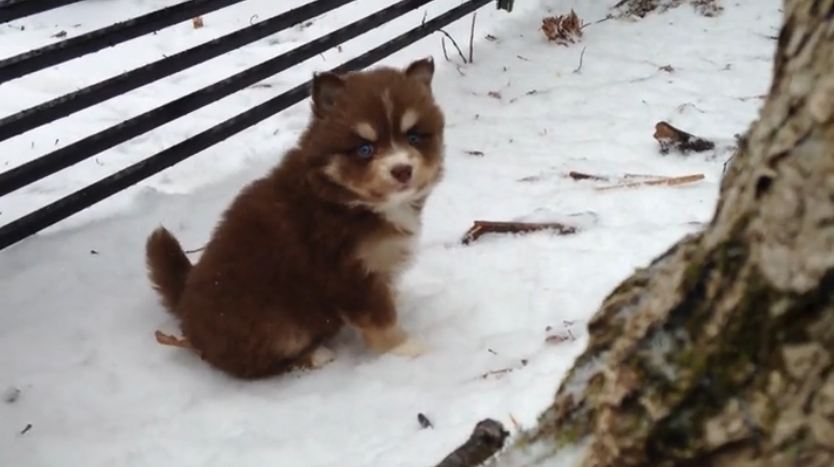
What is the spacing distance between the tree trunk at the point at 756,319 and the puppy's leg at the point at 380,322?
2110 millimetres

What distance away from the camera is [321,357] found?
3766 millimetres

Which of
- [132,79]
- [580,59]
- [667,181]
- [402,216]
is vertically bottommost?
[580,59]

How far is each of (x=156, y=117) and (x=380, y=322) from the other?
1.99 m

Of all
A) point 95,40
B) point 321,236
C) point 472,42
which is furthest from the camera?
point 472,42

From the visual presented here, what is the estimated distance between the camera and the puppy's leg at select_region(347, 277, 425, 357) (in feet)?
11.9

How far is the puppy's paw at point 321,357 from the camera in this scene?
12.3 feet

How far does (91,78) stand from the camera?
22.0ft

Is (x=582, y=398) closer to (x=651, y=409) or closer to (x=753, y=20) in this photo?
(x=651, y=409)

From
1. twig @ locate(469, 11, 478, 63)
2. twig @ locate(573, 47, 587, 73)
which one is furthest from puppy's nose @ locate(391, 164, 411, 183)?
twig @ locate(469, 11, 478, 63)

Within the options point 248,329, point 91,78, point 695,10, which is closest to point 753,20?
point 695,10

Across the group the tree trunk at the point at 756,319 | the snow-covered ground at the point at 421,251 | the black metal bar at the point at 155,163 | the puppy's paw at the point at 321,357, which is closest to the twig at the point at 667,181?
the snow-covered ground at the point at 421,251

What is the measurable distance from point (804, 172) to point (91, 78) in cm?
626

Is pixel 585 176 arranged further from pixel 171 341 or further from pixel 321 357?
pixel 171 341

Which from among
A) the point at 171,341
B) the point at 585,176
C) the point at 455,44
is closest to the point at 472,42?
the point at 455,44
